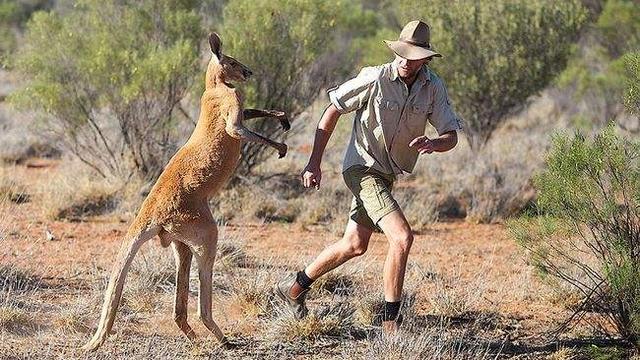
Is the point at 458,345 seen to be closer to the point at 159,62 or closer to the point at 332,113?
the point at 332,113

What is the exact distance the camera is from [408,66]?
5.97 metres

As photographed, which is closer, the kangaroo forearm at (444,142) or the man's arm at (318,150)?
the kangaroo forearm at (444,142)

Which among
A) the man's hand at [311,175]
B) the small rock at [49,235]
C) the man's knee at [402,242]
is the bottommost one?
the small rock at [49,235]

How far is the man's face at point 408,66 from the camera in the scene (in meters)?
5.95

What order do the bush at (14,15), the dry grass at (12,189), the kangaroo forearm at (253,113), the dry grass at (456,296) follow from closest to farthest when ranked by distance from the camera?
the kangaroo forearm at (253,113) → the dry grass at (456,296) → the dry grass at (12,189) → the bush at (14,15)

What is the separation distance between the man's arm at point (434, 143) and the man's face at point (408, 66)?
1.28 ft

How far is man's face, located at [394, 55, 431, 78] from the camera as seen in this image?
19.5ft

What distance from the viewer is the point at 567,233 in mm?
6434

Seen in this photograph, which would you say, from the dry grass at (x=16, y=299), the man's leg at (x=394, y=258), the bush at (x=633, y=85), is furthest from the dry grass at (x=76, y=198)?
the bush at (x=633, y=85)

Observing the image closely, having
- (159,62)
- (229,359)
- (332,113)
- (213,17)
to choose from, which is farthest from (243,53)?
(229,359)

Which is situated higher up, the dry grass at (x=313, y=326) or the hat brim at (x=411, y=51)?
the hat brim at (x=411, y=51)

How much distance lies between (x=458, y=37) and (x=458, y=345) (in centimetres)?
848

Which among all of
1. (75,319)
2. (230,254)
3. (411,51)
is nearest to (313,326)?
(75,319)

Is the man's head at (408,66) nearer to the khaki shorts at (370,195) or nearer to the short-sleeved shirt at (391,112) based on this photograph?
the short-sleeved shirt at (391,112)
